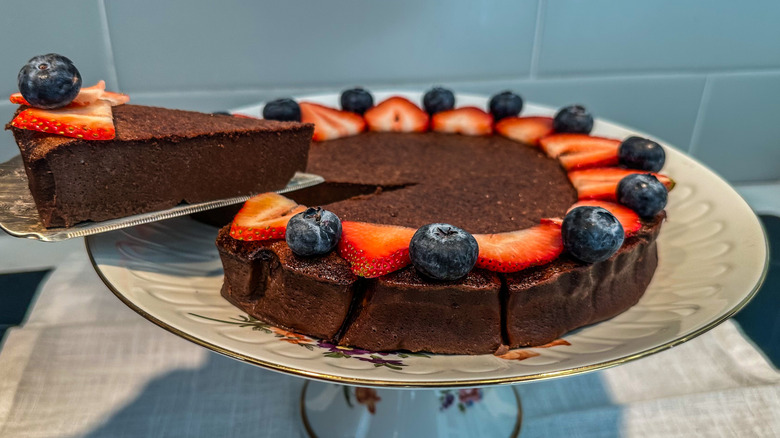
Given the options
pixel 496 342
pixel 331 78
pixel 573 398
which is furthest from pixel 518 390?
pixel 331 78

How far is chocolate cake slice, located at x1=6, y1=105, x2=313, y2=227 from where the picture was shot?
147 centimetres

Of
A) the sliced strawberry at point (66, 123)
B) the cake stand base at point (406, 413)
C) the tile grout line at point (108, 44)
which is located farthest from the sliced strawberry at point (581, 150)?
the tile grout line at point (108, 44)

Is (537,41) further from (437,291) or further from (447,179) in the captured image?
(437,291)

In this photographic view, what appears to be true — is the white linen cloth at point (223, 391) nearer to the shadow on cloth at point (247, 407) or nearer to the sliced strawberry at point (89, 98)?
the shadow on cloth at point (247, 407)

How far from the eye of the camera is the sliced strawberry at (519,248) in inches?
54.1

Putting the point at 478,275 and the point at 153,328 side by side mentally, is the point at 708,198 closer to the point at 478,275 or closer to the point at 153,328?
the point at 478,275

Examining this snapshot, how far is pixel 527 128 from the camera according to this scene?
90.0 inches

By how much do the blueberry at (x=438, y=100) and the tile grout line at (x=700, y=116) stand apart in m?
1.37

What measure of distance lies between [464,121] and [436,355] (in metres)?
1.22

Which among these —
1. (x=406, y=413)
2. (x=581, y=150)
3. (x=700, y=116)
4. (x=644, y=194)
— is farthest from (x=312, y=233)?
(x=700, y=116)

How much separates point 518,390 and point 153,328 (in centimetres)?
124

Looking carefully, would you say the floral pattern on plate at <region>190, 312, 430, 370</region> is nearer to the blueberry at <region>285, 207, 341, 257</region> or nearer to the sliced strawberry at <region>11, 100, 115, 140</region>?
the blueberry at <region>285, 207, 341, 257</region>

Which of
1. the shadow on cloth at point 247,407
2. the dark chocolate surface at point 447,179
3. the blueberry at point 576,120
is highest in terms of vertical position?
the blueberry at point 576,120

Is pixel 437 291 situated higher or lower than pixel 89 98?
lower
